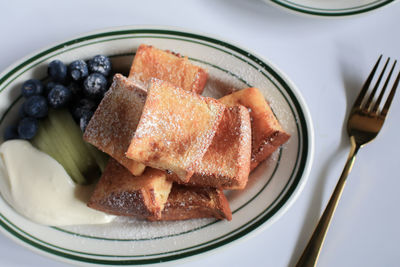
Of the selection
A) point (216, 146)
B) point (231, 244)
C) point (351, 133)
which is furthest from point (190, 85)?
point (351, 133)

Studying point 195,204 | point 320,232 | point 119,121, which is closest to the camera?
point 119,121

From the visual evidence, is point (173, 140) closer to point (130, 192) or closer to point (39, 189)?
point (130, 192)

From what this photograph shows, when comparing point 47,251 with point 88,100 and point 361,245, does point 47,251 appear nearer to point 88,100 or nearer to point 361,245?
point 88,100

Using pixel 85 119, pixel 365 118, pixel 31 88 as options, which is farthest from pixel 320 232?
pixel 31 88

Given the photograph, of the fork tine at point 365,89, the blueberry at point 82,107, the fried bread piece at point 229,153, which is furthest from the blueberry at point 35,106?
the fork tine at point 365,89

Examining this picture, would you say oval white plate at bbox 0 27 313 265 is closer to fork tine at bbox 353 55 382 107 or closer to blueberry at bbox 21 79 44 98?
blueberry at bbox 21 79 44 98

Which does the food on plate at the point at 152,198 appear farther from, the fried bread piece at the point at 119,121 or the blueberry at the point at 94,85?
the blueberry at the point at 94,85
